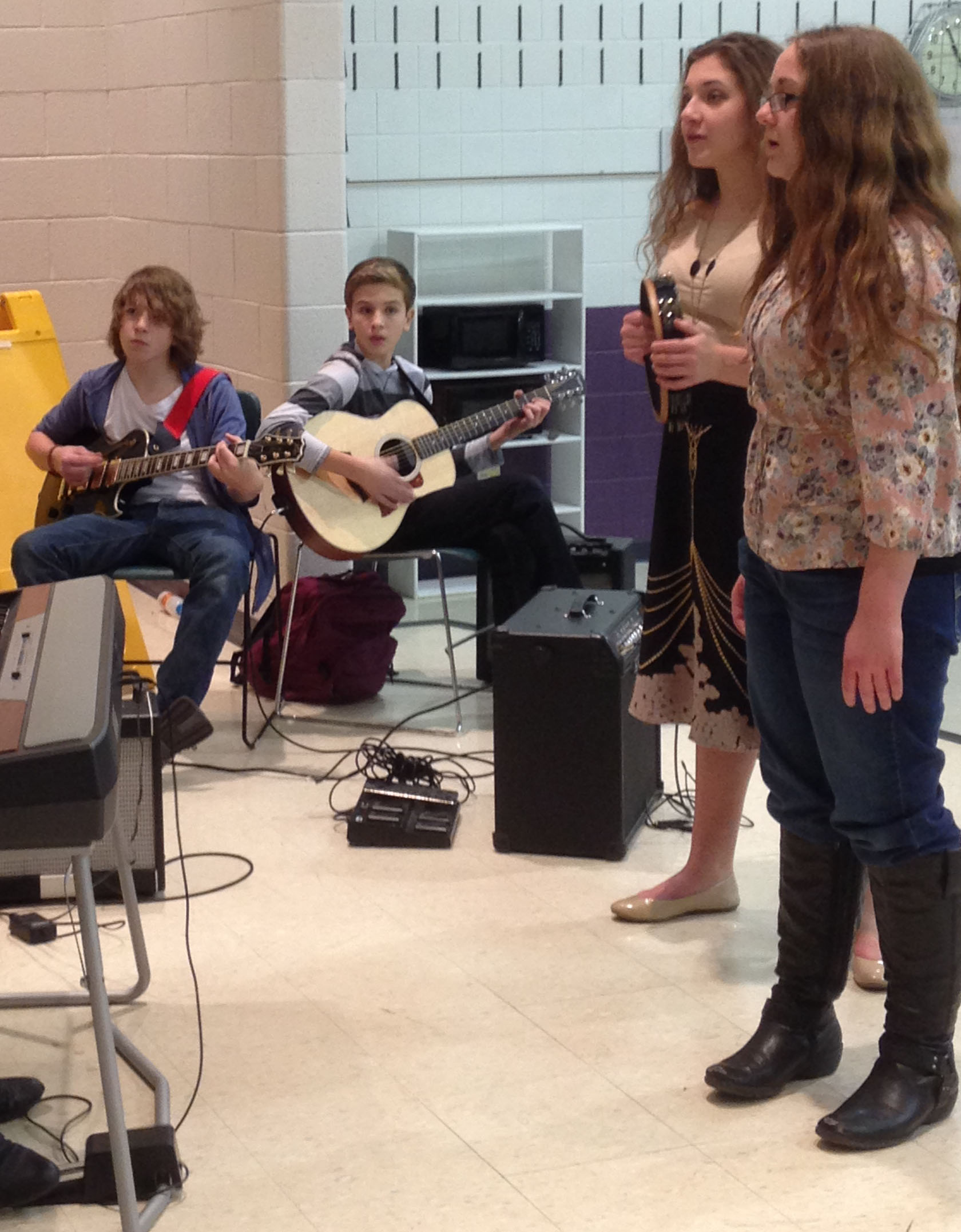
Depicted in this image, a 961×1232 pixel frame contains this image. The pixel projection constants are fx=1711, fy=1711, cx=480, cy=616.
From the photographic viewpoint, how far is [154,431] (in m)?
4.23

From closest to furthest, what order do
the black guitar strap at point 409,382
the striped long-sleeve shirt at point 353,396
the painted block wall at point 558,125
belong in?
1. the striped long-sleeve shirt at point 353,396
2. the black guitar strap at point 409,382
3. the painted block wall at point 558,125

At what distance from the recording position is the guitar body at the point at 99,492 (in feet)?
13.8

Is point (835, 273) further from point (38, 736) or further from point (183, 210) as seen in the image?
point (183, 210)

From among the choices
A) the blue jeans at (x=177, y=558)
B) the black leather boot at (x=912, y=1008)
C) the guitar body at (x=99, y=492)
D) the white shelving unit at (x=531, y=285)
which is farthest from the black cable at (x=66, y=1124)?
the white shelving unit at (x=531, y=285)

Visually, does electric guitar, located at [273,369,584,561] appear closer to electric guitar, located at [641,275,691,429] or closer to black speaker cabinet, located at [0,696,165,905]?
black speaker cabinet, located at [0,696,165,905]

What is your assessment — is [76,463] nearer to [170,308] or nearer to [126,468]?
[126,468]

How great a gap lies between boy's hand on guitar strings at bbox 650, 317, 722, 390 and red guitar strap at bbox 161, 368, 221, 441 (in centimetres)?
Answer: 182

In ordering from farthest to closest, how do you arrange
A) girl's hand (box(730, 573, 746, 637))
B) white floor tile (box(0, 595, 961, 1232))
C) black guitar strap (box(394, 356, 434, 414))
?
1. black guitar strap (box(394, 356, 434, 414))
2. girl's hand (box(730, 573, 746, 637))
3. white floor tile (box(0, 595, 961, 1232))

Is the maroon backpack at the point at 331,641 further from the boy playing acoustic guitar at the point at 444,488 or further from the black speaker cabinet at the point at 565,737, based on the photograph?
the black speaker cabinet at the point at 565,737

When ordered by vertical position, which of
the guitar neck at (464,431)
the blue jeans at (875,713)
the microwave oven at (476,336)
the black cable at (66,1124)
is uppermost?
the microwave oven at (476,336)

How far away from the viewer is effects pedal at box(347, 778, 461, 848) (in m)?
3.51

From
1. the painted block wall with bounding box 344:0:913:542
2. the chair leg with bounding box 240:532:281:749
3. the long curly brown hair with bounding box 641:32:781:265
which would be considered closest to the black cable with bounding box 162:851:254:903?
the chair leg with bounding box 240:532:281:749

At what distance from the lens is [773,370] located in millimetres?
2146

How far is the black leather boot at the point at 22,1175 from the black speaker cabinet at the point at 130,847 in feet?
3.19
